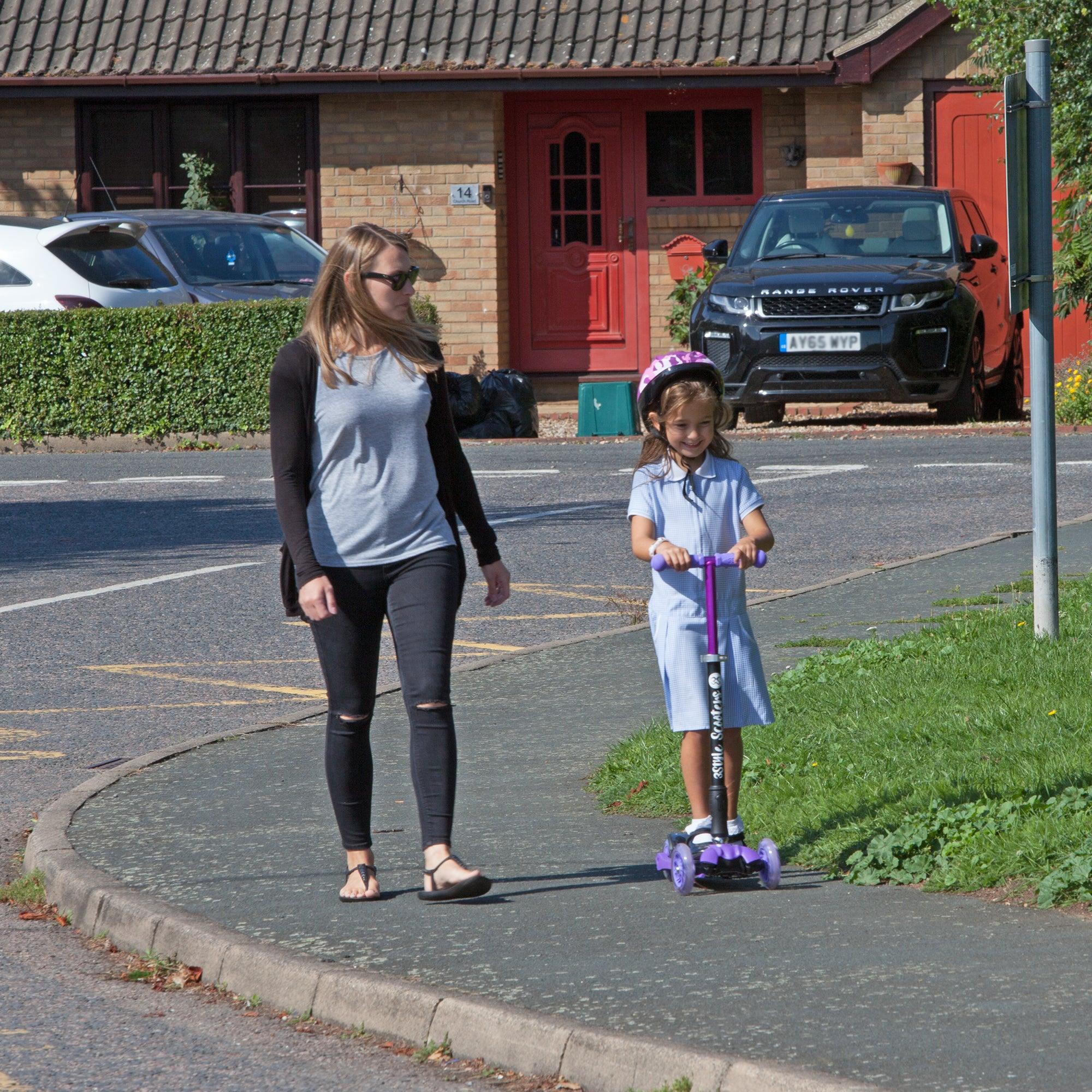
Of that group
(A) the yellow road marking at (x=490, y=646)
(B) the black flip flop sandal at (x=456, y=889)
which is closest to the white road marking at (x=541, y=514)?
(A) the yellow road marking at (x=490, y=646)

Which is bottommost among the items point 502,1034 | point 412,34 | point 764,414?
point 502,1034

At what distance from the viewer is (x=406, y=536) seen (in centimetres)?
530

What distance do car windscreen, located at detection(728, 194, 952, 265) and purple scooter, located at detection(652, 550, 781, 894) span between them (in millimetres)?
13242

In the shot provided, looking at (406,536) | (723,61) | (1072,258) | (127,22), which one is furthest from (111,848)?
(127,22)

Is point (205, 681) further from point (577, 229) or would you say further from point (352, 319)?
point (577, 229)

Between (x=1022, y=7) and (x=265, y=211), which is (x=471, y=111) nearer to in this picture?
(x=265, y=211)

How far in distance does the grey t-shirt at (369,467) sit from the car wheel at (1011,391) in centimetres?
1418

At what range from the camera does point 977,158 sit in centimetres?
2288

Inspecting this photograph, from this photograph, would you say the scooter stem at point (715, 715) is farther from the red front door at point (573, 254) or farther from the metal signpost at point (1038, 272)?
the red front door at point (573, 254)

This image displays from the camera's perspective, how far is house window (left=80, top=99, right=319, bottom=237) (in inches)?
955

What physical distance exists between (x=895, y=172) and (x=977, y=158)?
1.01 m

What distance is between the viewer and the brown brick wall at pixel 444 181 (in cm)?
2350

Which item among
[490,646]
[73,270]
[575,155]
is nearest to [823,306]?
[73,270]

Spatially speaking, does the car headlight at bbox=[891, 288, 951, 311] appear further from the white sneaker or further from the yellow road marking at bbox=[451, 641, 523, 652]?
the white sneaker
